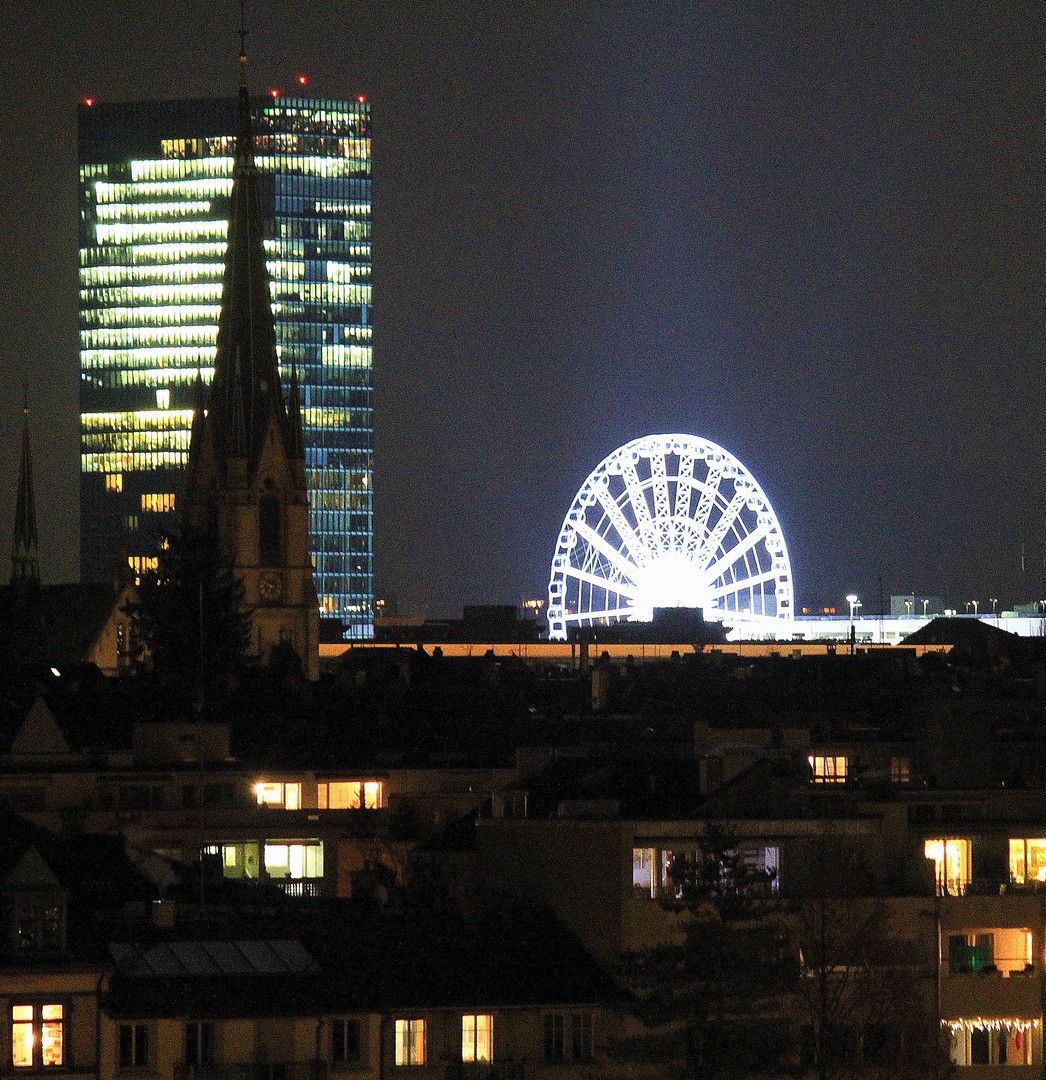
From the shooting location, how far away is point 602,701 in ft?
456

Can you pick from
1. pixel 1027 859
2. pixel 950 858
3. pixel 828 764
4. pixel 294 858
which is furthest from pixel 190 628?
pixel 950 858

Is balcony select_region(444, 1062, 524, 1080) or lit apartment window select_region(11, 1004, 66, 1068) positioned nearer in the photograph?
lit apartment window select_region(11, 1004, 66, 1068)

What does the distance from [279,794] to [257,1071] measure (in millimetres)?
39840

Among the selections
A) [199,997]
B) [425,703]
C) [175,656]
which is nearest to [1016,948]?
[199,997]

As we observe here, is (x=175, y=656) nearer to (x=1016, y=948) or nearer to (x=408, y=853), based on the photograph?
(x=408, y=853)

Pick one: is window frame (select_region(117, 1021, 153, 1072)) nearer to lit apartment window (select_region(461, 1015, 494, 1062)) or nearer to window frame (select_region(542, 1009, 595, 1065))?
lit apartment window (select_region(461, 1015, 494, 1062))

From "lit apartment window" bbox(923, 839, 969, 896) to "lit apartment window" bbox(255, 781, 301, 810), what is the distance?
29.4m

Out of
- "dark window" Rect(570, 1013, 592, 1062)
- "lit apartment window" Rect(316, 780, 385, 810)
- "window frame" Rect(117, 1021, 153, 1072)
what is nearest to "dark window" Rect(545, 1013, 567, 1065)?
"dark window" Rect(570, 1013, 592, 1062)

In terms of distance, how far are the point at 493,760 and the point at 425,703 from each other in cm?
2457

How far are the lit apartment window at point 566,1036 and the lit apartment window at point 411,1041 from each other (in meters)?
2.00

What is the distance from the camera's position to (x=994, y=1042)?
64.1 metres

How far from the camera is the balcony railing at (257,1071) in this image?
5678cm

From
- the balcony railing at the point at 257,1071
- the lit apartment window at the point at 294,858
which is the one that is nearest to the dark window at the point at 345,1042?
the balcony railing at the point at 257,1071

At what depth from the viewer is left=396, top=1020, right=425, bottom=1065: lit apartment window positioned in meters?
58.7
